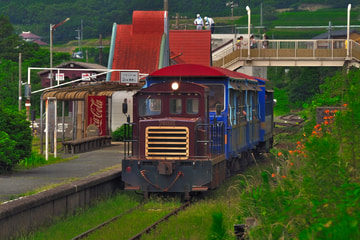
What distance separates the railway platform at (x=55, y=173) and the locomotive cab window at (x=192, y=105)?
11.4 ft

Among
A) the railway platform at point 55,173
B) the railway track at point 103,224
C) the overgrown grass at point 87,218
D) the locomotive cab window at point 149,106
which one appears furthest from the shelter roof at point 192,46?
the railway track at point 103,224

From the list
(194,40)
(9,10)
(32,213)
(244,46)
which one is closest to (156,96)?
(32,213)

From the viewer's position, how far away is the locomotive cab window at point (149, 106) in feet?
56.4

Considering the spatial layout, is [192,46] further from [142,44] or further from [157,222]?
[157,222]

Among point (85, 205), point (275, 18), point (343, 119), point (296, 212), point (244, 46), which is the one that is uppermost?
point (275, 18)

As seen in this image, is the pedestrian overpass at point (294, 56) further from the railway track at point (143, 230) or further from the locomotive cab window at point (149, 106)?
the railway track at point (143, 230)

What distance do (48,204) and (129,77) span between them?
16.7 m

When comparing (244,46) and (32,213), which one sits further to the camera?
(244,46)

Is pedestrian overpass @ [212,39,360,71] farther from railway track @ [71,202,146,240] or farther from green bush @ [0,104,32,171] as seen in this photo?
railway track @ [71,202,146,240]

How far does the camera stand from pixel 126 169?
54.4 feet

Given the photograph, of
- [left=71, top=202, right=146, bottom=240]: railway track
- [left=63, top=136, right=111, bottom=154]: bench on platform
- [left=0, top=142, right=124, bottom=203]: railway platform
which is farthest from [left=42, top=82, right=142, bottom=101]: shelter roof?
[left=71, top=202, right=146, bottom=240]: railway track

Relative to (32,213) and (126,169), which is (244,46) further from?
(32,213)

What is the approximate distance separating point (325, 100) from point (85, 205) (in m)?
8.23

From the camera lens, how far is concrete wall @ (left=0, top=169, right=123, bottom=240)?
12477mm
